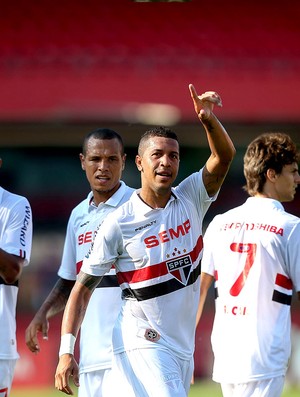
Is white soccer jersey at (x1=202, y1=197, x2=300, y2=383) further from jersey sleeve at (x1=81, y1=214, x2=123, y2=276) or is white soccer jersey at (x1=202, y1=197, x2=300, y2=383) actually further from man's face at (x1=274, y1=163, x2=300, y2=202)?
jersey sleeve at (x1=81, y1=214, x2=123, y2=276)

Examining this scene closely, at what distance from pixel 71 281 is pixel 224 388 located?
117 centimetres

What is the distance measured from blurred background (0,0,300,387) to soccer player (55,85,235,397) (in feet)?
28.0

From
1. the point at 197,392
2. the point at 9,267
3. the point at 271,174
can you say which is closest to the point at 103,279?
the point at 9,267

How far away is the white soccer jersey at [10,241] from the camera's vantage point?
579 cm

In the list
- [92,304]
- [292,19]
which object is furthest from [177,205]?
[292,19]

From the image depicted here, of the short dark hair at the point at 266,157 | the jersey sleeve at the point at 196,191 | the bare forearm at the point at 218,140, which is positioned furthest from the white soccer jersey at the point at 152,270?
the short dark hair at the point at 266,157

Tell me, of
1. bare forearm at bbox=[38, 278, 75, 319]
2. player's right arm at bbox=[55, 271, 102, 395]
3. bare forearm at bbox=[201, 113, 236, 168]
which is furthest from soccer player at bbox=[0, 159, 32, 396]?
bare forearm at bbox=[201, 113, 236, 168]

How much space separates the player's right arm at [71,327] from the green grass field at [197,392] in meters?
6.16

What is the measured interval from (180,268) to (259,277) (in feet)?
2.00

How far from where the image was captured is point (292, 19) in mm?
19203

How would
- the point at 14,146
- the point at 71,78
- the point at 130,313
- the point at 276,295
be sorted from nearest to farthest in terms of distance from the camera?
the point at 130,313, the point at 276,295, the point at 14,146, the point at 71,78

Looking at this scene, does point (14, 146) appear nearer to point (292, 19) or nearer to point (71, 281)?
point (292, 19)

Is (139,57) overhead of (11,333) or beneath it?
overhead

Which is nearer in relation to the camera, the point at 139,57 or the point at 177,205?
the point at 177,205
